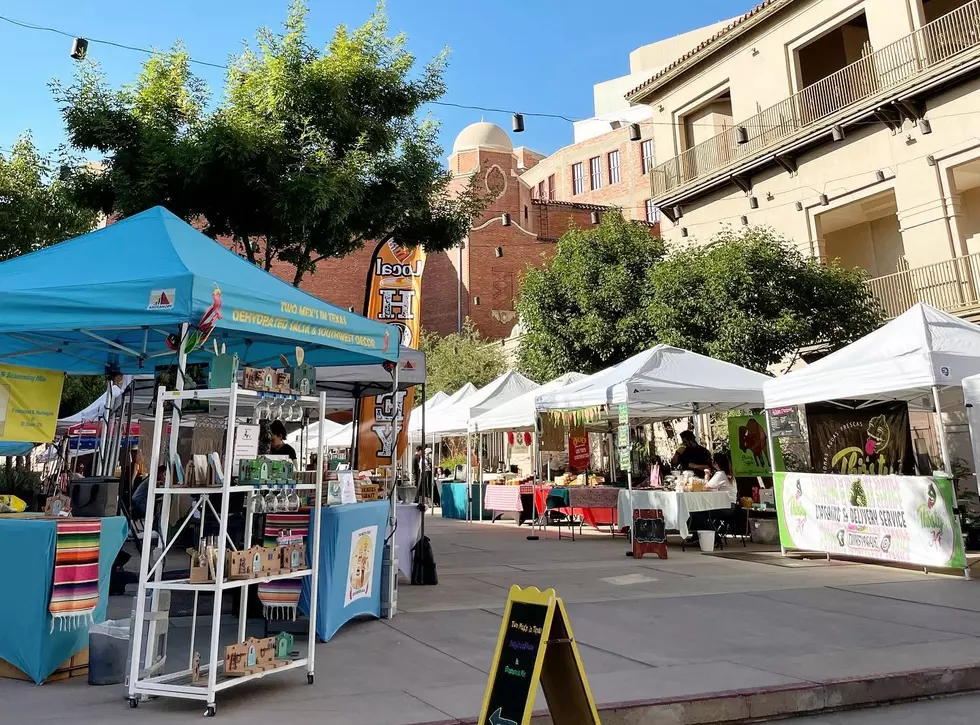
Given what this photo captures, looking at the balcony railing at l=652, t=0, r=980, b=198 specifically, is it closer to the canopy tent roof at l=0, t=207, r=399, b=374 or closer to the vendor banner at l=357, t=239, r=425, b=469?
the vendor banner at l=357, t=239, r=425, b=469

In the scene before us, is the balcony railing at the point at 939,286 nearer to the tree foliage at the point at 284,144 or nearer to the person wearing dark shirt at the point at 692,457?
the person wearing dark shirt at the point at 692,457

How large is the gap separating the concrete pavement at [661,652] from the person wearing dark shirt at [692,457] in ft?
11.9

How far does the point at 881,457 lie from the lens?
1041 centimetres

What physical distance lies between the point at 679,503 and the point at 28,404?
931cm

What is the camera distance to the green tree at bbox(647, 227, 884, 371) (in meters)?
17.4

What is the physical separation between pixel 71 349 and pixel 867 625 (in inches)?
321

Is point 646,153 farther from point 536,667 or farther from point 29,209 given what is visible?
point 536,667

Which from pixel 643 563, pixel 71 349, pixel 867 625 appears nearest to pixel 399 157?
pixel 71 349

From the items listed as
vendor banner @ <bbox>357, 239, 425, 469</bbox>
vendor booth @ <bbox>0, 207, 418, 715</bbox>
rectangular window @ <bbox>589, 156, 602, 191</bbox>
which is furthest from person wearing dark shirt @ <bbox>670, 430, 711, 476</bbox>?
rectangular window @ <bbox>589, 156, 602, 191</bbox>

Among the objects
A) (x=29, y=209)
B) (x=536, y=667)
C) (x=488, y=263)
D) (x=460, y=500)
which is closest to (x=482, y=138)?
(x=488, y=263)

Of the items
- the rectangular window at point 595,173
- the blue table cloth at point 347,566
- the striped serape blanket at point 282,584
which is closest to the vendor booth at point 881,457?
the blue table cloth at point 347,566

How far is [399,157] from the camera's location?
1137cm

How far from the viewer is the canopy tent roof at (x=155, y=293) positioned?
4.83 meters

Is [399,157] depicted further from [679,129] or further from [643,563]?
[679,129]
